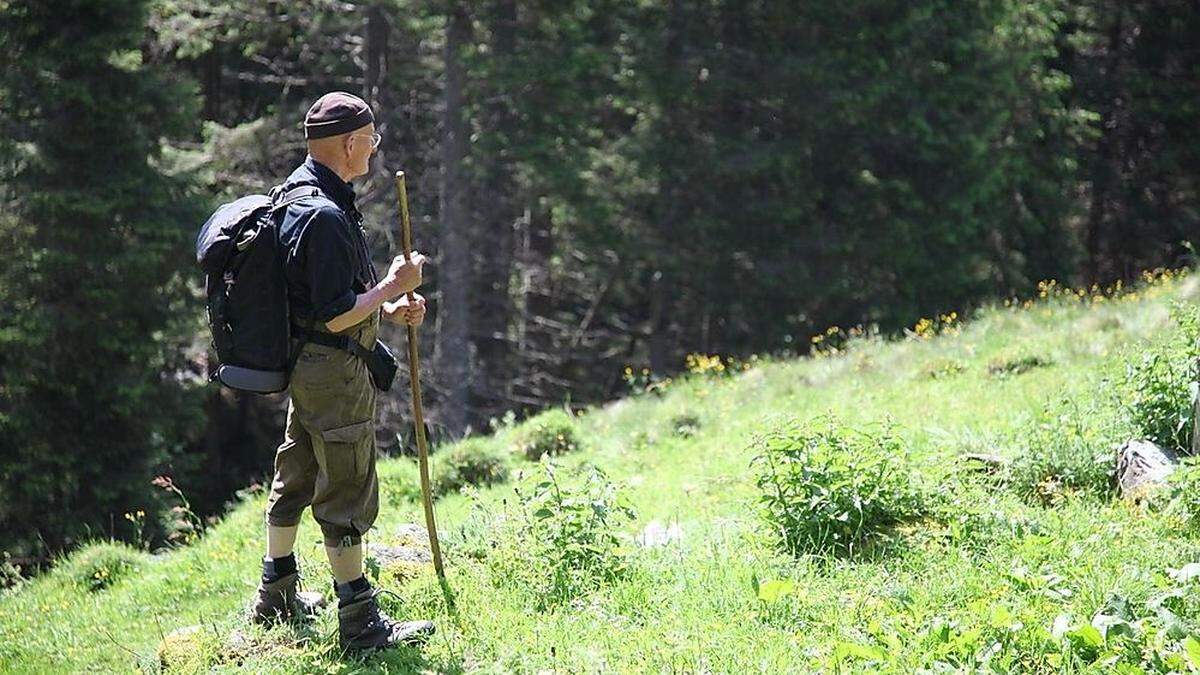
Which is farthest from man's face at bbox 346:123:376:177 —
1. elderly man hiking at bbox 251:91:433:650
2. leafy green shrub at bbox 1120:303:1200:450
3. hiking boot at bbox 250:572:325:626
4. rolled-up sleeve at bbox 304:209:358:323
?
leafy green shrub at bbox 1120:303:1200:450

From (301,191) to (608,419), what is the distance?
622 cm

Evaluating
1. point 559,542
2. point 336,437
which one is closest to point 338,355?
point 336,437

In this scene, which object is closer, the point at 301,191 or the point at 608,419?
the point at 301,191

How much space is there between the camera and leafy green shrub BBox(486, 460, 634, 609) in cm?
520

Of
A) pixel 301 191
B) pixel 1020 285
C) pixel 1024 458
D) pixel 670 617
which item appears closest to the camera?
pixel 301 191

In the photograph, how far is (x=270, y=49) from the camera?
20859 millimetres

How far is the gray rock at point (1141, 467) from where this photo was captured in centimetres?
537

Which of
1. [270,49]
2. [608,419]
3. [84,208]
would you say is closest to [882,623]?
[608,419]

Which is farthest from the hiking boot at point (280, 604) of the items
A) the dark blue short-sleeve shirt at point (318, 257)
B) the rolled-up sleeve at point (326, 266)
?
the rolled-up sleeve at point (326, 266)

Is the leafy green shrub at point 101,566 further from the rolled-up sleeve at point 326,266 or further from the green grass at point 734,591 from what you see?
the rolled-up sleeve at point 326,266

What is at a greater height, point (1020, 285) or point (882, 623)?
point (882, 623)

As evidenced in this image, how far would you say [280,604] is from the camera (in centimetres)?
507

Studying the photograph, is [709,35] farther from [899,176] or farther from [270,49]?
[270,49]

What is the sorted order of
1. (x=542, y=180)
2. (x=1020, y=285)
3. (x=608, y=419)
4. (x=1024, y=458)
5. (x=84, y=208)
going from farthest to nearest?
(x=1020, y=285)
(x=542, y=180)
(x=84, y=208)
(x=608, y=419)
(x=1024, y=458)
